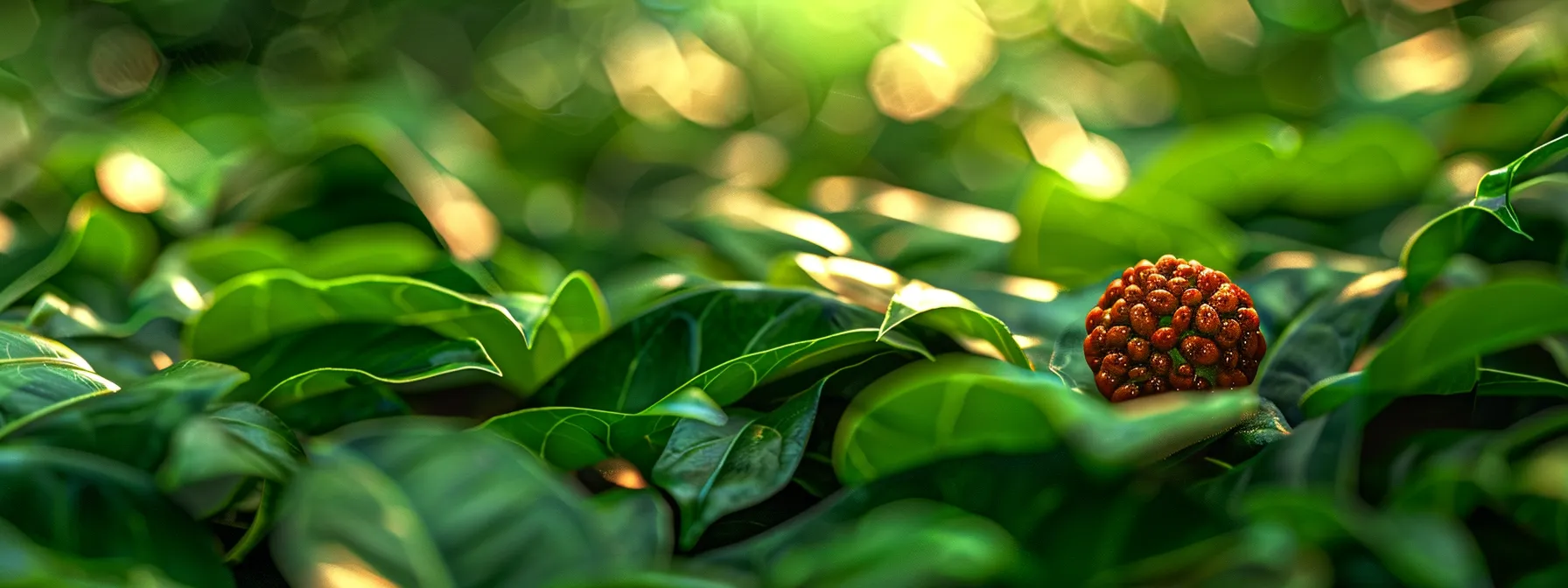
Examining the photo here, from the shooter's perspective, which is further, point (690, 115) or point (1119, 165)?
point (690, 115)

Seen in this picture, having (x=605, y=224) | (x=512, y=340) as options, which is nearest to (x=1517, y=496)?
(x=512, y=340)

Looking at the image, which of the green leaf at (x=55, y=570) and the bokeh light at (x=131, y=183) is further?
the bokeh light at (x=131, y=183)

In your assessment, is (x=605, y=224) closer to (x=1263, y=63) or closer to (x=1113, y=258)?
(x=1113, y=258)

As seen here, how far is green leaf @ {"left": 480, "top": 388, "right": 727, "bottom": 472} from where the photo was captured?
0.47m

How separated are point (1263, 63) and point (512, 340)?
0.86 metres

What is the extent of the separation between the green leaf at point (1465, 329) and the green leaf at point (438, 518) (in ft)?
0.96

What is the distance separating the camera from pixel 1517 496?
15.5 inches

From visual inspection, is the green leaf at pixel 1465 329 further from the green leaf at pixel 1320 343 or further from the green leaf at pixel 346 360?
the green leaf at pixel 346 360

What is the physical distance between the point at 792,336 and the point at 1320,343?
0.25 meters

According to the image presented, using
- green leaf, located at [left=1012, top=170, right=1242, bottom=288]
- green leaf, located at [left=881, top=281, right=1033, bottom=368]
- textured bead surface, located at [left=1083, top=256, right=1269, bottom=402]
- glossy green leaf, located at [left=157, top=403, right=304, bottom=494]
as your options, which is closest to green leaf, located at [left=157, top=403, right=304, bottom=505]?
glossy green leaf, located at [left=157, top=403, right=304, bottom=494]

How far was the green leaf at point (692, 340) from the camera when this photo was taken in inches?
20.8

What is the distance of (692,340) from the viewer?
55 cm

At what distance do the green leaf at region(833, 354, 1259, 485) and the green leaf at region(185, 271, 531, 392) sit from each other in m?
0.18

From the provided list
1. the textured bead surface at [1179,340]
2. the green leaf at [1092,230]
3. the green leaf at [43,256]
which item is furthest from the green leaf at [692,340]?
the green leaf at [43,256]
